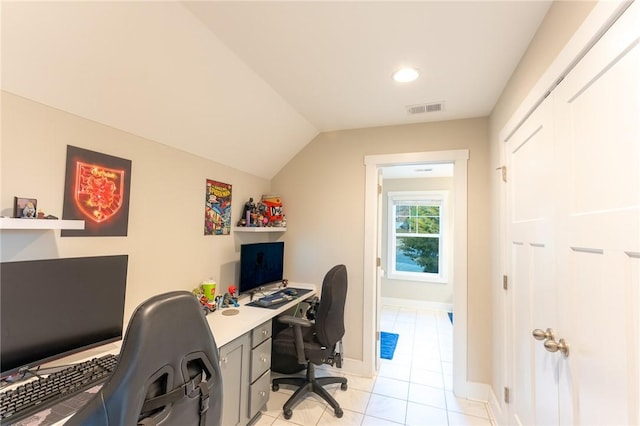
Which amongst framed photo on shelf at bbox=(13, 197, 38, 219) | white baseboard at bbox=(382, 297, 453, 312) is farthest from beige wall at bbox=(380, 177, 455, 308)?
framed photo on shelf at bbox=(13, 197, 38, 219)

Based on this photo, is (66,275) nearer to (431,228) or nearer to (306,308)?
(306,308)

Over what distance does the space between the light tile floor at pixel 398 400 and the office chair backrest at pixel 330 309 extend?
549mm

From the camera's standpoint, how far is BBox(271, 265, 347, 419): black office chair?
7.15 ft

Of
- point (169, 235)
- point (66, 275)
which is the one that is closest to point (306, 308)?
point (169, 235)

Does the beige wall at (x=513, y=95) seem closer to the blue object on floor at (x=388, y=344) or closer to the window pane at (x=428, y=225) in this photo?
the blue object on floor at (x=388, y=344)

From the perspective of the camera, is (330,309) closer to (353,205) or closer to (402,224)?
(353,205)

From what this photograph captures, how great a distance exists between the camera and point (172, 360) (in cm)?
85

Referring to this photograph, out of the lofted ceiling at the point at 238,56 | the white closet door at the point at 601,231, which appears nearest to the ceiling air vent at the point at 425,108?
the lofted ceiling at the point at 238,56

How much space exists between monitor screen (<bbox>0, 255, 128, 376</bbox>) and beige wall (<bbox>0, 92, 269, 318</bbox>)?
18cm

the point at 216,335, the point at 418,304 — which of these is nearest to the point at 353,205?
the point at 216,335

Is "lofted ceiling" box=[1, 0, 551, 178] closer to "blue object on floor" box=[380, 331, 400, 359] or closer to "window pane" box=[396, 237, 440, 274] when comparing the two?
"blue object on floor" box=[380, 331, 400, 359]

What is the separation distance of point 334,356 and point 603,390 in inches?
67.9

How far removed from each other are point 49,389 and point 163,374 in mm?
590

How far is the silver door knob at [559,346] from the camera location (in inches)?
42.9
